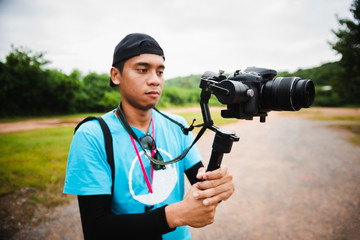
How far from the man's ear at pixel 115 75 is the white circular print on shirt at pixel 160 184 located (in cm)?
63

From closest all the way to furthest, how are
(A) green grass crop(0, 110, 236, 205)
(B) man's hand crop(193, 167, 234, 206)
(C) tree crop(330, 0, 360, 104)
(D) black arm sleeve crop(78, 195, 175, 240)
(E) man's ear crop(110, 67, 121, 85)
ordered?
(B) man's hand crop(193, 167, 234, 206) < (D) black arm sleeve crop(78, 195, 175, 240) < (E) man's ear crop(110, 67, 121, 85) < (A) green grass crop(0, 110, 236, 205) < (C) tree crop(330, 0, 360, 104)

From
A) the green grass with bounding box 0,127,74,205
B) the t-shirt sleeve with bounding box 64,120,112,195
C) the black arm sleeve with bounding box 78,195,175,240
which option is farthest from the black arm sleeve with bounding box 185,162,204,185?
the green grass with bounding box 0,127,74,205

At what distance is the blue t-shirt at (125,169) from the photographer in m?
1.20

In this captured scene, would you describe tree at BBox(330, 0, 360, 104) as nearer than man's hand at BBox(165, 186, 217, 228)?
No

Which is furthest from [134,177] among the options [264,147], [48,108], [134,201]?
[48,108]

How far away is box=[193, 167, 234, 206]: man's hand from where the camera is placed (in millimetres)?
997

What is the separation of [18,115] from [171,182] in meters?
25.4

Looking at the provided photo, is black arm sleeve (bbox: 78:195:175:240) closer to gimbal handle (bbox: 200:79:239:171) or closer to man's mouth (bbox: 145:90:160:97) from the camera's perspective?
gimbal handle (bbox: 200:79:239:171)

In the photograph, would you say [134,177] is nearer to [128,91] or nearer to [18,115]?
[128,91]

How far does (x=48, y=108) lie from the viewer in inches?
854

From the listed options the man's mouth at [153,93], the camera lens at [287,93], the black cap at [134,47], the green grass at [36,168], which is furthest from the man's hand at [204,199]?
the green grass at [36,168]

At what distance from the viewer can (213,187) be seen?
1.03 metres

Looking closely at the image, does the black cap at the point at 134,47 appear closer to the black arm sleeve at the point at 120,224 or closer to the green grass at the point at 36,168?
the black arm sleeve at the point at 120,224

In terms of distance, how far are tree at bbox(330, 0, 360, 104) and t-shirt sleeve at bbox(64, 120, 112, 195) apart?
15115 mm
